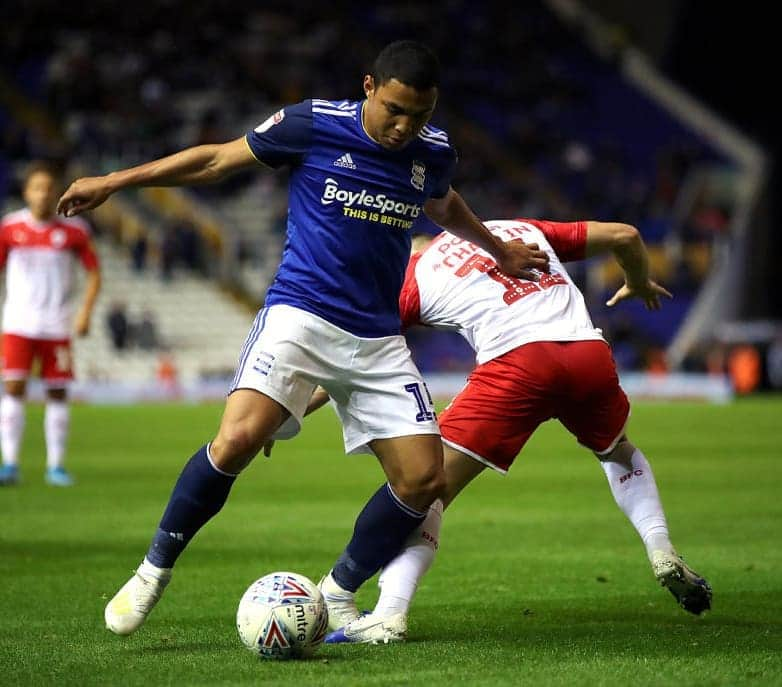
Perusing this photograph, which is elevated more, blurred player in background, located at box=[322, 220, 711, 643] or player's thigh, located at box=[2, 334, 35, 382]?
blurred player in background, located at box=[322, 220, 711, 643]

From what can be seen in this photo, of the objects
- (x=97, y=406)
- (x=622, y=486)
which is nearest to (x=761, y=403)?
(x=97, y=406)

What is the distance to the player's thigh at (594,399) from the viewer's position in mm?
6266

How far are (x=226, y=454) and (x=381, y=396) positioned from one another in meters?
0.64

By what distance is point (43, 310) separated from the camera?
40.8 feet

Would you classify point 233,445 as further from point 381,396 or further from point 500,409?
point 500,409

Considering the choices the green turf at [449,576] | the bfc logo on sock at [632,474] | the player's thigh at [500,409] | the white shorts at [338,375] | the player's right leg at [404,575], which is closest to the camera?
the green turf at [449,576]

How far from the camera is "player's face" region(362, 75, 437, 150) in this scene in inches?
210

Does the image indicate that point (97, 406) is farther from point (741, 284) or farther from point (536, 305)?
point (536, 305)

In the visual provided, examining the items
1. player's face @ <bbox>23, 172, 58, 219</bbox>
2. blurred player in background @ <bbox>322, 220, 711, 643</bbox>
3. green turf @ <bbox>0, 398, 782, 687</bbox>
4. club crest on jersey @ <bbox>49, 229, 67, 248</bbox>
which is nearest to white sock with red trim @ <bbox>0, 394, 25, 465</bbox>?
green turf @ <bbox>0, 398, 782, 687</bbox>

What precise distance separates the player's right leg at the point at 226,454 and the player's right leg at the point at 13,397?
22.9ft

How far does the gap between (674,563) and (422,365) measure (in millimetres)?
24615

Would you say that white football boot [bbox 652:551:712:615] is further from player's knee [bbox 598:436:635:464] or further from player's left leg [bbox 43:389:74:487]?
player's left leg [bbox 43:389:74:487]

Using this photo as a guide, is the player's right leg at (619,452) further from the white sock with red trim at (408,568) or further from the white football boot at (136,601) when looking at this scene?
the white football boot at (136,601)

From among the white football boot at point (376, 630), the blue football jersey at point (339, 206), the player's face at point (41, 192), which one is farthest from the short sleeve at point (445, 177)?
the player's face at point (41, 192)
